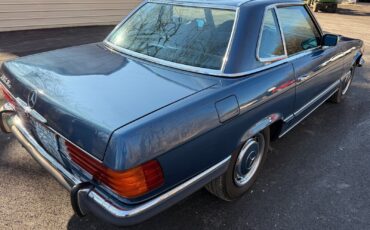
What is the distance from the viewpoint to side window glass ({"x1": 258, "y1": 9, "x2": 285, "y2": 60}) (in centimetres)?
283

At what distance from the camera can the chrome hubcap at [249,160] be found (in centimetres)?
281

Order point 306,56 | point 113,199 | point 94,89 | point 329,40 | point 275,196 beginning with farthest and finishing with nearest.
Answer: point 329,40 → point 306,56 → point 275,196 → point 94,89 → point 113,199

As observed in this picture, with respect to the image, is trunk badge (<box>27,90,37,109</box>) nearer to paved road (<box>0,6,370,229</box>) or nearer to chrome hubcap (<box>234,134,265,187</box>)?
paved road (<box>0,6,370,229</box>)

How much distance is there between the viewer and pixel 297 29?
3461mm

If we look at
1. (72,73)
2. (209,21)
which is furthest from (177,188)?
(209,21)

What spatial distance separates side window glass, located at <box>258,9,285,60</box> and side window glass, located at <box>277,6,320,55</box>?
0.13 metres

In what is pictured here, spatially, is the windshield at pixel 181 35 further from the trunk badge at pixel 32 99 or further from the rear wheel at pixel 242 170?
the trunk badge at pixel 32 99

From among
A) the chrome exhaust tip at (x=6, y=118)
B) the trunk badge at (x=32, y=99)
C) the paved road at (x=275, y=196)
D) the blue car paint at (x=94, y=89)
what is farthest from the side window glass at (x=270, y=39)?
the chrome exhaust tip at (x=6, y=118)

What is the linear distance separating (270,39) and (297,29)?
2.19ft

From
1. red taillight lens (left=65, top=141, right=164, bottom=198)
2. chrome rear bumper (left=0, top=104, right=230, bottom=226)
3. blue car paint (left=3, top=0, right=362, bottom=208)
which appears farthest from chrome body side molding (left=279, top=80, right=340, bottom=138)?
red taillight lens (left=65, top=141, right=164, bottom=198)

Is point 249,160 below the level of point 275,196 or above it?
above

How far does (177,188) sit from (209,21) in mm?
1442

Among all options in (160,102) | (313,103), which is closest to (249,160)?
(160,102)

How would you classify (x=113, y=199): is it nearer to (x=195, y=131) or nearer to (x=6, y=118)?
(x=195, y=131)
